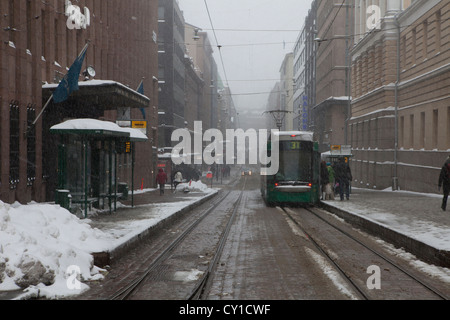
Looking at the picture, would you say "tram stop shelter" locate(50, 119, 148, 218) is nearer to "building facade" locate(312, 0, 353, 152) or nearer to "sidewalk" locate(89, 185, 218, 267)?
"sidewalk" locate(89, 185, 218, 267)

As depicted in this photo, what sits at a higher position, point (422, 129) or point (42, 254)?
point (422, 129)

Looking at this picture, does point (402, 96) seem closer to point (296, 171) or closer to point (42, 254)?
point (296, 171)

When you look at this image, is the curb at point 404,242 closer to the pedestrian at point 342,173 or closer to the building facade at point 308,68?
the pedestrian at point 342,173

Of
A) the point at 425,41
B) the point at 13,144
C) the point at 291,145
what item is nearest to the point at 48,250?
the point at 13,144

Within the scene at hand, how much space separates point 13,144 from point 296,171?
10909mm

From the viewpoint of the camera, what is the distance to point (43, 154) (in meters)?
21.2

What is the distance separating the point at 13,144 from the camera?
18766 millimetres

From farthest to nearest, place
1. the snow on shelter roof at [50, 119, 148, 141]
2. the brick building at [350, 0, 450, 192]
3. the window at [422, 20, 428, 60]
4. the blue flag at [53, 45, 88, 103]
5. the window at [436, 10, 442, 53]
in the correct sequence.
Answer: the window at [422, 20, 428, 60], the window at [436, 10, 442, 53], the brick building at [350, 0, 450, 192], the blue flag at [53, 45, 88, 103], the snow on shelter roof at [50, 119, 148, 141]

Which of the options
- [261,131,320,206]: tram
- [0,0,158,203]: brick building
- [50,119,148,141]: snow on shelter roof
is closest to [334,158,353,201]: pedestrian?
[261,131,320,206]: tram

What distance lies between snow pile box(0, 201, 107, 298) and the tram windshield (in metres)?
14.1

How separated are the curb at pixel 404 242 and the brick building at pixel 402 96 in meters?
10.7

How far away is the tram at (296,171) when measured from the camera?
79.3 feet

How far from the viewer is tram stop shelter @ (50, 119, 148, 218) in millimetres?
15977

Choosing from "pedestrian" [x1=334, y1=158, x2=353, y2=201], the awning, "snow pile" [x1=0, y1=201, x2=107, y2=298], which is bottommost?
"snow pile" [x1=0, y1=201, x2=107, y2=298]
